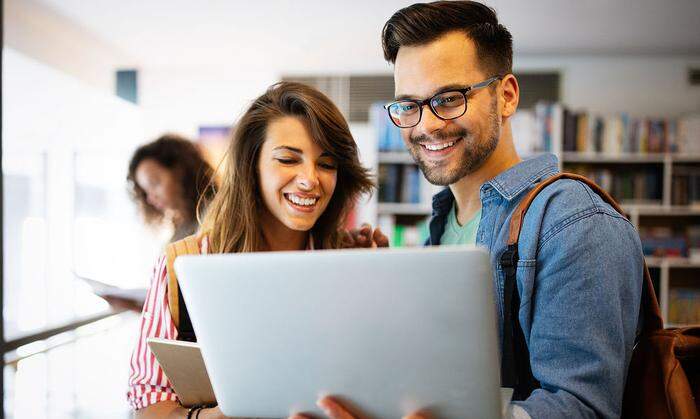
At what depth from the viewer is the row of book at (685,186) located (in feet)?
15.7

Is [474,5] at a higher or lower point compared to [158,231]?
higher

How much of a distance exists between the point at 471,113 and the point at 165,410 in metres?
0.98

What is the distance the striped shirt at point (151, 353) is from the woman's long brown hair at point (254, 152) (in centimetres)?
21

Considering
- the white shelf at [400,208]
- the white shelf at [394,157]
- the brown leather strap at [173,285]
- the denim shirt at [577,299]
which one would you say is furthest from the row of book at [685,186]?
the brown leather strap at [173,285]

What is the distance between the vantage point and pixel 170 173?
2.89m

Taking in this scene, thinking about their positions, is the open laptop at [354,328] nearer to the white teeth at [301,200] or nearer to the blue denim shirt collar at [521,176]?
the blue denim shirt collar at [521,176]

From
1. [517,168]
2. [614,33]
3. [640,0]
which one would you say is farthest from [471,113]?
[614,33]

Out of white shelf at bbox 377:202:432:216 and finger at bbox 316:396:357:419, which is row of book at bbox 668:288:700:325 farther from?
finger at bbox 316:396:357:419

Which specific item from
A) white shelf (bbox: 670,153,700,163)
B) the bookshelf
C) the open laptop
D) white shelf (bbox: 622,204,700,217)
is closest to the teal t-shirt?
the open laptop

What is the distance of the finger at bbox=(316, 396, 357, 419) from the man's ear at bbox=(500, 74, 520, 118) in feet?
2.85

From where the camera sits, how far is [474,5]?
4.42 feet

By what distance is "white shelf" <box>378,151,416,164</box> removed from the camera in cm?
469

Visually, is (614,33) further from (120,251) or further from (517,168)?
(120,251)

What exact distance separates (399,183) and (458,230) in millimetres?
3281
